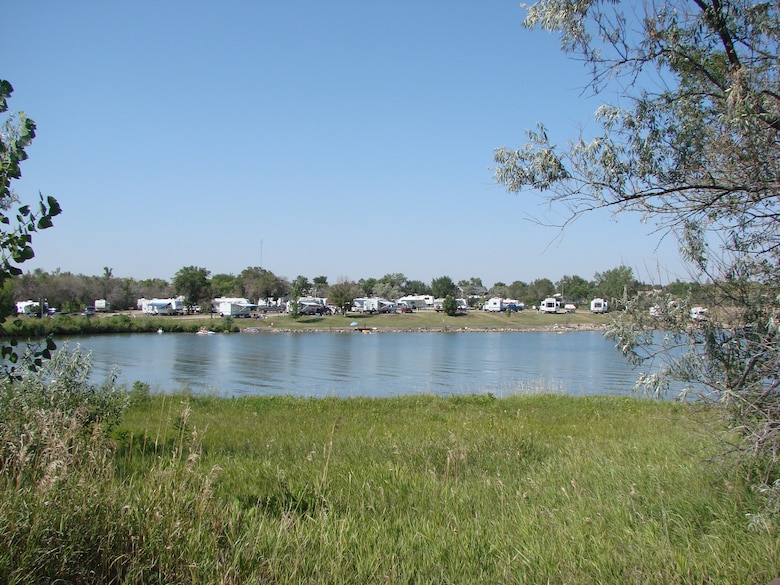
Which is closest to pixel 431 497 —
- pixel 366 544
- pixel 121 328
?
pixel 366 544

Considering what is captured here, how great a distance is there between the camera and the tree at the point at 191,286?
12481 centimetres

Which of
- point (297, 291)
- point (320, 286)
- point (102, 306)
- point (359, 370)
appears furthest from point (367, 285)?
point (359, 370)

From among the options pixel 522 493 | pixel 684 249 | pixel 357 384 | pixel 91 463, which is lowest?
pixel 357 384

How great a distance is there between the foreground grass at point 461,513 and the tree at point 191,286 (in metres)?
123

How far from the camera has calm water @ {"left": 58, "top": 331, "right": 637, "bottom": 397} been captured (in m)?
26.2

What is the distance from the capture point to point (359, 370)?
38.4 meters

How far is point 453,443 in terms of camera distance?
7.55m

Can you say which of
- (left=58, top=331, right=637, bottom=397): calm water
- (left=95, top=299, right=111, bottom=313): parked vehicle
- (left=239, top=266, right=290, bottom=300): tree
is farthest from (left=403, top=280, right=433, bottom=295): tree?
(left=58, top=331, right=637, bottom=397): calm water

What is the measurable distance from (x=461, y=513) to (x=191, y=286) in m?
128

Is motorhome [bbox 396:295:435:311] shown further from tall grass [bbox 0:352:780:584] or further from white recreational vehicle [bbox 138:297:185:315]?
tall grass [bbox 0:352:780:584]

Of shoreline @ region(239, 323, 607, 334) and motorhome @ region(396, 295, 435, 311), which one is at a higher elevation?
motorhome @ region(396, 295, 435, 311)

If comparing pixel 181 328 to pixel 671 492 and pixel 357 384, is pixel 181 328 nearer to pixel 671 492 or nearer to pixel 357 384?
pixel 357 384

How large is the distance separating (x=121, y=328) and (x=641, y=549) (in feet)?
304

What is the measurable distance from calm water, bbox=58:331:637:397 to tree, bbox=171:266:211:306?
6592cm
